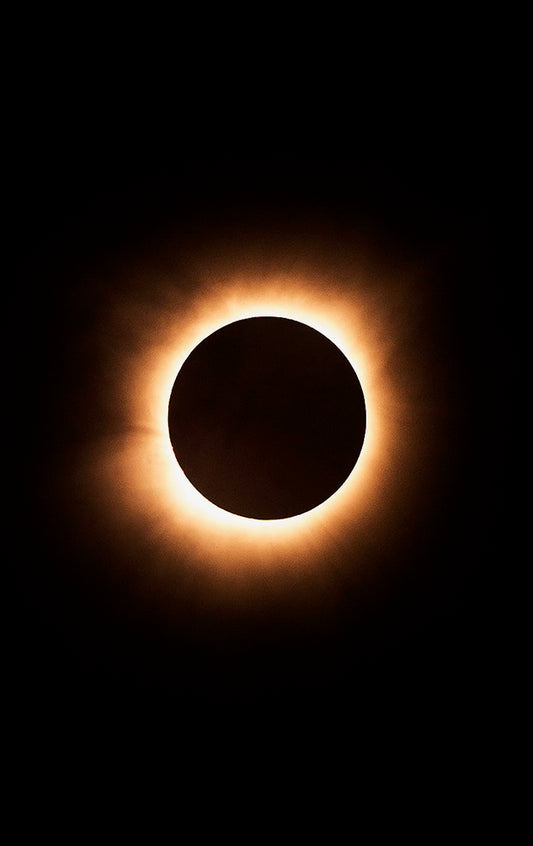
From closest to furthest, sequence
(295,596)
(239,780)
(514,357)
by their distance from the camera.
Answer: (514,357) → (295,596) → (239,780)

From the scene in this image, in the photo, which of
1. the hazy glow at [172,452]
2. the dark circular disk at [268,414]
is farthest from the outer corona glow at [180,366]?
the dark circular disk at [268,414]

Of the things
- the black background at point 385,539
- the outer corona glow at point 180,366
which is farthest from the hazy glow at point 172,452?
the black background at point 385,539

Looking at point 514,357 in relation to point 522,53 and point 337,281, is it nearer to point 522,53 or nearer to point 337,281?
point 337,281

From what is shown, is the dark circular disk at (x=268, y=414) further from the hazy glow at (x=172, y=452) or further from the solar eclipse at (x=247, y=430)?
the hazy glow at (x=172, y=452)

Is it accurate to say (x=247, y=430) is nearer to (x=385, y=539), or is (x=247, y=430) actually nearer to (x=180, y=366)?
(x=180, y=366)

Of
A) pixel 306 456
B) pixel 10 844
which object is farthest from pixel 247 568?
pixel 10 844

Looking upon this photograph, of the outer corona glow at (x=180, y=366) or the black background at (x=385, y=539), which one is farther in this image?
the outer corona glow at (x=180, y=366)

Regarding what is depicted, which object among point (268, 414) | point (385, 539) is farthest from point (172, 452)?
point (385, 539)
